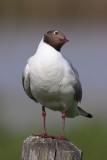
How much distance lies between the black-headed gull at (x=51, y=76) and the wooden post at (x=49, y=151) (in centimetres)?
142

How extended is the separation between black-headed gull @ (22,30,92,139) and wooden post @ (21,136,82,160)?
4.64ft

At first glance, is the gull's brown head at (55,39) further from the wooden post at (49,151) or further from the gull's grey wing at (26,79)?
the wooden post at (49,151)

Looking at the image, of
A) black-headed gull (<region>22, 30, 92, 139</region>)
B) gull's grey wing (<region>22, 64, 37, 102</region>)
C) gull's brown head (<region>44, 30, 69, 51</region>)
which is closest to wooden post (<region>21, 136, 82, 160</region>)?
black-headed gull (<region>22, 30, 92, 139</region>)

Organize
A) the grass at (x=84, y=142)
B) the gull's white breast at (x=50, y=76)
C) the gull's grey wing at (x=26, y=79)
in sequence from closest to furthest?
the gull's white breast at (x=50, y=76) < the gull's grey wing at (x=26, y=79) < the grass at (x=84, y=142)

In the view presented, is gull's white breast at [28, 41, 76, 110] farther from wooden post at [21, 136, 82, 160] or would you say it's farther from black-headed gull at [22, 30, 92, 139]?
wooden post at [21, 136, 82, 160]

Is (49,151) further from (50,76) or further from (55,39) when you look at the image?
(55,39)

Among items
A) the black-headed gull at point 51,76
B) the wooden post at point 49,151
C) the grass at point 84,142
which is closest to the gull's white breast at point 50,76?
the black-headed gull at point 51,76

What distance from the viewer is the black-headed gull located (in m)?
6.88

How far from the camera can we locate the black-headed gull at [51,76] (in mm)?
6879

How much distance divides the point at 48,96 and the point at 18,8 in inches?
549

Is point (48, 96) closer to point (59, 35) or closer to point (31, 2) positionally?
point (59, 35)

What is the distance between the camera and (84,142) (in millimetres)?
10039

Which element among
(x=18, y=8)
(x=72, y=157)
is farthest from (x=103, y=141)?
(x=18, y=8)

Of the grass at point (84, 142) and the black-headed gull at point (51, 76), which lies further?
the grass at point (84, 142)
